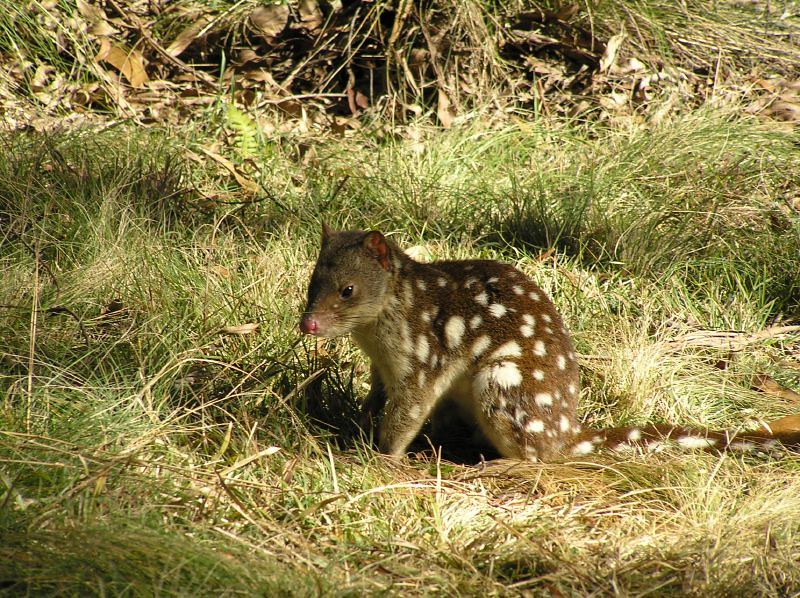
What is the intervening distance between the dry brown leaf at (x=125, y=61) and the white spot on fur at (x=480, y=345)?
12.2ft

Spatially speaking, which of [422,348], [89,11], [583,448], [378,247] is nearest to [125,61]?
[89,11]

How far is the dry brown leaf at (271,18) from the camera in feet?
21.9

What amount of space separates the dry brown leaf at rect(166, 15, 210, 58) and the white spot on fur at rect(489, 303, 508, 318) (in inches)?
151

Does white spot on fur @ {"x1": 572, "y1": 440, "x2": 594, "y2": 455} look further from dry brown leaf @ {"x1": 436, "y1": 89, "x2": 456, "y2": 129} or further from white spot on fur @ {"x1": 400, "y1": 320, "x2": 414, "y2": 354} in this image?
dry brown leaf @ {"x1": 436, "y1": 89, "x2": 456, "y2": 129}

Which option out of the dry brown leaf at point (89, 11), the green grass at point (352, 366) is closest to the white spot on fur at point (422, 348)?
the green grass at point (352, 366)

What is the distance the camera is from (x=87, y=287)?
406 cm

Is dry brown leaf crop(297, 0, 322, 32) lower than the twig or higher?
higher

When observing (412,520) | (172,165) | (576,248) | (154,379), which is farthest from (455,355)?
(172,165)

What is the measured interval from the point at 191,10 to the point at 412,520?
4.84 meters

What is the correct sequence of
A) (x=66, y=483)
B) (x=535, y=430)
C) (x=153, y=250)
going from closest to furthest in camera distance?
(x=66, y=483) < (x=535, y=430) < (x=153, y=250)

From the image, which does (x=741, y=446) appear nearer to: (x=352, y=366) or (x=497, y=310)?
(x=497, y=310)

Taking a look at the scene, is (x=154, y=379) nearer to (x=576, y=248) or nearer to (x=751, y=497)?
(x=751, y=497)

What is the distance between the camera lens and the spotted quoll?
147 inches

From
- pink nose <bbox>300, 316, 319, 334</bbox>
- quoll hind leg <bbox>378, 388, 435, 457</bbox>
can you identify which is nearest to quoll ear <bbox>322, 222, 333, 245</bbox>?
pink nose <bbox>300, 316, 319, 334</bbox>
